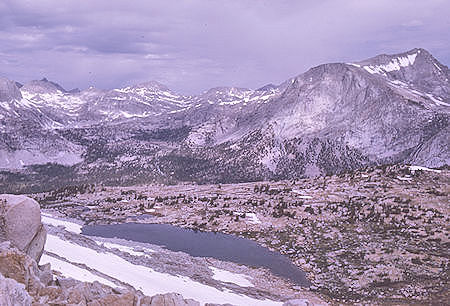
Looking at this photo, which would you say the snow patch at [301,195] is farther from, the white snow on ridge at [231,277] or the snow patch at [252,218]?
the white snow on ridge at [231,277]

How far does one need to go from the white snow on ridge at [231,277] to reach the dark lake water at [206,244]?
5725 millimetres

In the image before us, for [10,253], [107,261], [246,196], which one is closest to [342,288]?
[107,261]

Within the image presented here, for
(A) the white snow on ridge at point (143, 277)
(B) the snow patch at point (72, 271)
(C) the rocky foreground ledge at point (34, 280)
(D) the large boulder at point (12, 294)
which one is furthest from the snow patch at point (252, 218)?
(D) the large boulder at point (12, 294)

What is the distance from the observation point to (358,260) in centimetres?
4612

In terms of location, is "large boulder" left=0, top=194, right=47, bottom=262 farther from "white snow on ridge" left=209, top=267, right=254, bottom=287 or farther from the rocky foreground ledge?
"white snow on ridge" left=209, top=267, right=254, bottom=287

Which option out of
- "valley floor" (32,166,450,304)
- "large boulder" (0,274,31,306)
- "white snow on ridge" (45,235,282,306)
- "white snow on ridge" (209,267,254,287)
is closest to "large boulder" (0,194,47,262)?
"large boulder" (0,274,31,306)

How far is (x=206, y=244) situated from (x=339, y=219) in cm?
2348

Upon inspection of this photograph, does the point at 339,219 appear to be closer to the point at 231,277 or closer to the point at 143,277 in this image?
the point at 231,277

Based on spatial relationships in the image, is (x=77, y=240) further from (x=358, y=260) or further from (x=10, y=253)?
(x=358, y=260)

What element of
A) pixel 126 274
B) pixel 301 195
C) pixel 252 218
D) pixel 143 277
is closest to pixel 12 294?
pixel 126 274

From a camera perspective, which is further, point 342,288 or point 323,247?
point 323,247

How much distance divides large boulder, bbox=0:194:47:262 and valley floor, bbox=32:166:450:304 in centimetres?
2871

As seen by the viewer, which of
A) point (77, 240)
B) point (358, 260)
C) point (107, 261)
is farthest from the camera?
point (358, 260)

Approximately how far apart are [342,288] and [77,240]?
29.0m
